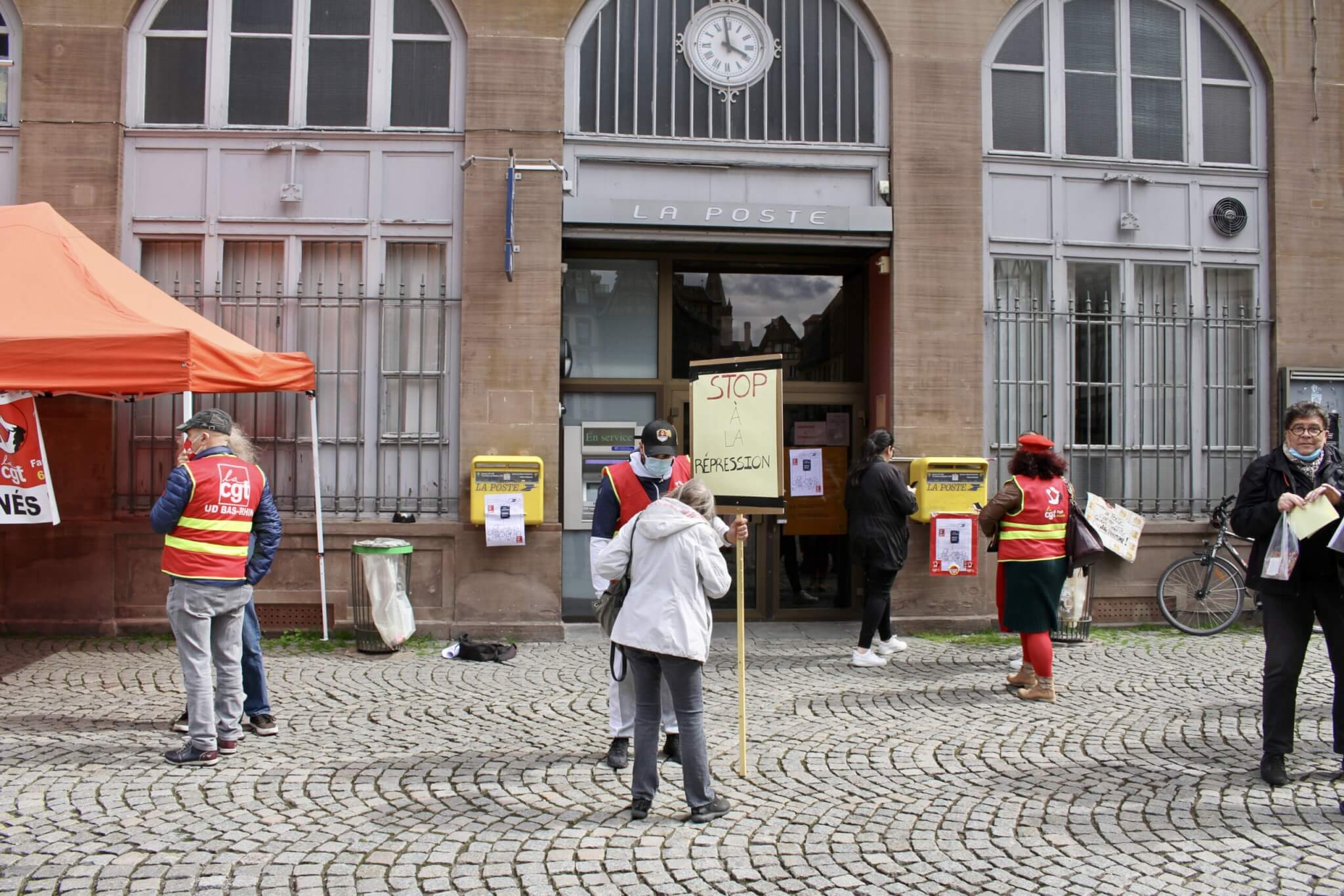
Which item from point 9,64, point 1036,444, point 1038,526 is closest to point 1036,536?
point 1038,526

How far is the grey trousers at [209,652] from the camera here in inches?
208

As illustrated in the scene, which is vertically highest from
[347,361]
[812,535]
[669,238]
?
[669,238]

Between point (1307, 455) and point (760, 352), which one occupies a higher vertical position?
point (760, 352)

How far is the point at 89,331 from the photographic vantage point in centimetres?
663

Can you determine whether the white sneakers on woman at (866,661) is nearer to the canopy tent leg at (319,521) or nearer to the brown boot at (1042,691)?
the brown boot at (1042,691)

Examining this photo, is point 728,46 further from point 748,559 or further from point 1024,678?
point 1024,678

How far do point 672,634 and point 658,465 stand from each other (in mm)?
1218

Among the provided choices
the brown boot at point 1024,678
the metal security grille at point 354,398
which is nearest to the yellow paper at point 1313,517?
the brown boot at point 1024,678

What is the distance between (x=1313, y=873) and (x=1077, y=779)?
4.02ft

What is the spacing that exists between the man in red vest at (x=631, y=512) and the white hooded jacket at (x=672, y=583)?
49cm

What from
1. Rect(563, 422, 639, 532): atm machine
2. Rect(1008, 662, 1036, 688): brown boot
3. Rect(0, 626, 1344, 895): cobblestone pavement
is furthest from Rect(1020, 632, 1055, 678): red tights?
Rect(563, 422, 639, 532): atm machine

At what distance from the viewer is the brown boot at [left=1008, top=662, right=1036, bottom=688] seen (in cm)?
697

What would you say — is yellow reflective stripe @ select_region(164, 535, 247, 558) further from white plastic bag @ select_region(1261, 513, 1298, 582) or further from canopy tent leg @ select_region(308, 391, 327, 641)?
white plastic bag @ select_region(1261, 513, 1298, 582)

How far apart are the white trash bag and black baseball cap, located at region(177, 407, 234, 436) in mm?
2586
